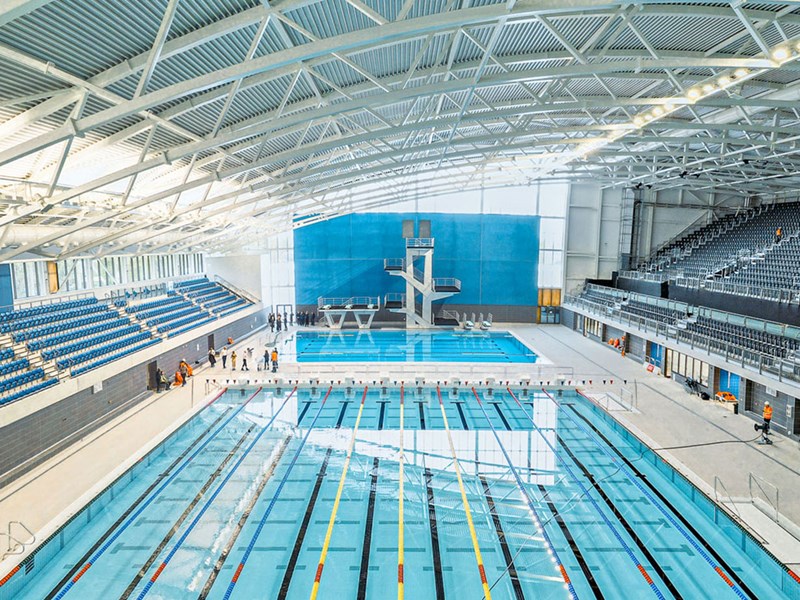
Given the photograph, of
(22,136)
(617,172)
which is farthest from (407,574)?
(617,172)

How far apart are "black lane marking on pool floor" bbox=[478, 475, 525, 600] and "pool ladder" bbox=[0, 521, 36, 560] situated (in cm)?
720

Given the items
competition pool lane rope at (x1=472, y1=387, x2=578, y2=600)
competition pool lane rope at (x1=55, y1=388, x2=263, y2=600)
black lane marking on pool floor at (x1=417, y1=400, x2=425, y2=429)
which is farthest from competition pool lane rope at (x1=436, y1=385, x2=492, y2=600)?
competition pool lane rope at (x1=55, y1=388, x2=263, y2=600)

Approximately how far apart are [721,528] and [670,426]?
4386 mm

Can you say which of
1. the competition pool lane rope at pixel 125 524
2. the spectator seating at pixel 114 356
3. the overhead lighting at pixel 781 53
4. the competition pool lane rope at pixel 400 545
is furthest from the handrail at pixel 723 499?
the spectator seating at pixel 114 356

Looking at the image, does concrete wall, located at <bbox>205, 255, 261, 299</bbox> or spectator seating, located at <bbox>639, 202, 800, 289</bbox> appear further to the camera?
concrete wall, located at <bbox>205, 255, 261, 299</bbox>

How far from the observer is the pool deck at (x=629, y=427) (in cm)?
833

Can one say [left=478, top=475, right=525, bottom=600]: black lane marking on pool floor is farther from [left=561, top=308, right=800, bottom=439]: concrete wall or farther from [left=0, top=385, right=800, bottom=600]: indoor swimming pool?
[left=561, top=308, right=800, bottom=439]: concrete wall

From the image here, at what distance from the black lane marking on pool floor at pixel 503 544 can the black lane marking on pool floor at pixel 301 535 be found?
10.6ft

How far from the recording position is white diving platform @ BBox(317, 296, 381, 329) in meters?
27.7

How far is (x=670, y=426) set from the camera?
40.5 feet

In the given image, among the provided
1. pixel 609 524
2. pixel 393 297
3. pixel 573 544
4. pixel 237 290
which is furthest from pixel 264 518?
pixel 237 290

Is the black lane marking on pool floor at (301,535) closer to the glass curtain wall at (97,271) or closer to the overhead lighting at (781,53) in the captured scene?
the overhead lighting at (781,53)

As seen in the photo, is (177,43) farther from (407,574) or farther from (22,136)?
(407,574)

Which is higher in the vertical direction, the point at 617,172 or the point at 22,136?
the point at 617,172
